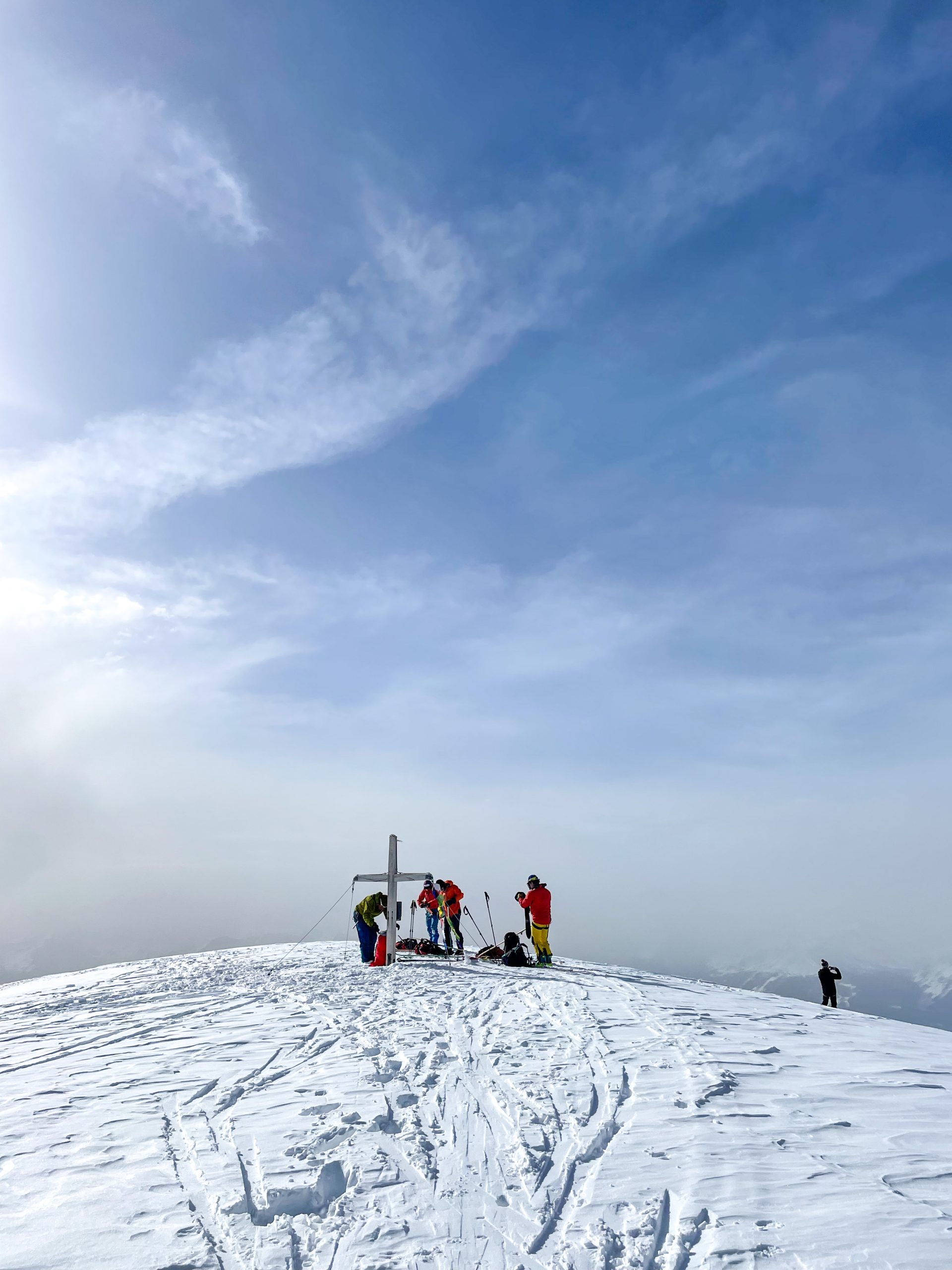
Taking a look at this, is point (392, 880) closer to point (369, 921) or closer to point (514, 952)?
point (369, 921)

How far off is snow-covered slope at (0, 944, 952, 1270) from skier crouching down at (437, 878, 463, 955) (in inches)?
374

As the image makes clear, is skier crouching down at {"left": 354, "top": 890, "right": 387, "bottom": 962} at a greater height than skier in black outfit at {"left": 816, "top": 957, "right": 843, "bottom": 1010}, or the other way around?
skier crouching down at {"left": 354, "top": 890, "right": 387, "bottom": 962}

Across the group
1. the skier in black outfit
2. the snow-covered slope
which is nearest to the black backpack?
the snow-covered slope

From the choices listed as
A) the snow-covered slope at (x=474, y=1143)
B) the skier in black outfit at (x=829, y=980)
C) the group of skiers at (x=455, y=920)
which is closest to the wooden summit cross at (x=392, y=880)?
the group of skiers at (x=455, y=920)

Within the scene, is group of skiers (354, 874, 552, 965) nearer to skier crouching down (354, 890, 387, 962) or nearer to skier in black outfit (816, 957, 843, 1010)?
skier crouching down (354, 890, 387, 962)

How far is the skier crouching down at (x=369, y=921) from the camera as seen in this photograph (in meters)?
18.3

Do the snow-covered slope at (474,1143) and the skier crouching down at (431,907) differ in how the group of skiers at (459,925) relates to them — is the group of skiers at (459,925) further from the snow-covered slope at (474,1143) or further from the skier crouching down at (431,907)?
the snow-covered slope at (474,1143)

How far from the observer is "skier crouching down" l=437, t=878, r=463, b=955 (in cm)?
1980

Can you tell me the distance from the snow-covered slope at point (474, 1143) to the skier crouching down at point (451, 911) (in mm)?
9500

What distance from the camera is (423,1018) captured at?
10312 millimetres

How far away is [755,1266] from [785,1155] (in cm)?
170

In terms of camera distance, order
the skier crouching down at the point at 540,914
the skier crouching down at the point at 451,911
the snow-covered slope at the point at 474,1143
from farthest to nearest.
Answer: the skier crouching down at the point at 451,911, the skier crouching down at the point at 540,914, the snow-covered slope at the point at 474,1143

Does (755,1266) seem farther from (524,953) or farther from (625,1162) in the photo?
(524,953)

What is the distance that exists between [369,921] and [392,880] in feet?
4.22
